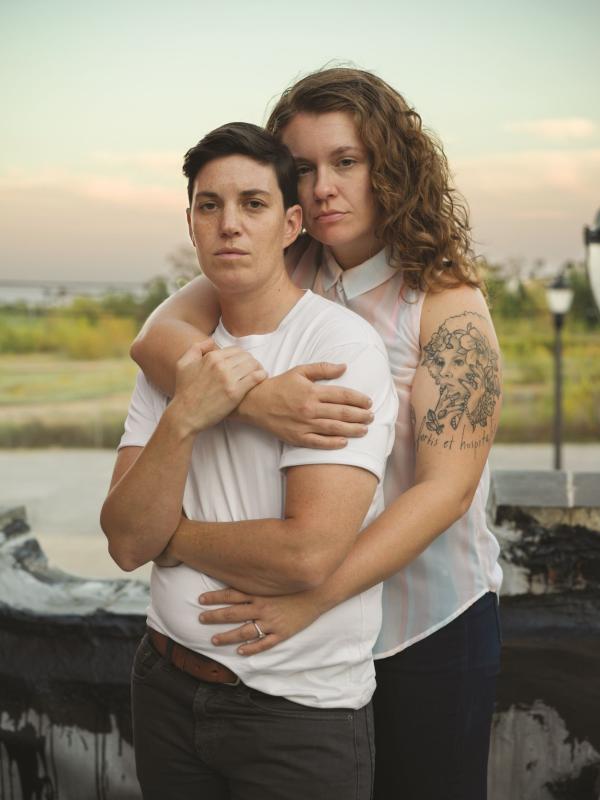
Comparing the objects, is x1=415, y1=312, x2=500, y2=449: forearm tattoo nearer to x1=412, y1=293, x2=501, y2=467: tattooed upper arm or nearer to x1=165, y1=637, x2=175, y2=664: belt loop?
x1=412, y1=293, x2=501, y2=467: tattooed upper arm

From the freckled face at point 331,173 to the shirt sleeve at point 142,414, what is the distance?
379mm

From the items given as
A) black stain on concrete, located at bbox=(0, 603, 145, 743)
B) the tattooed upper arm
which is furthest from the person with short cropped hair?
black stain on concrete, located at bbox=(0, 603, 145, 743)

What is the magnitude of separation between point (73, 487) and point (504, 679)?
1106cm

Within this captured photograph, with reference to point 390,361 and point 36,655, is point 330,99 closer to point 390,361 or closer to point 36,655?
Answer: point 390,361

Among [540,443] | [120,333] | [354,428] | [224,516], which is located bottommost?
[540,443]

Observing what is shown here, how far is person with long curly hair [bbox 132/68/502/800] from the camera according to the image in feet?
4.83

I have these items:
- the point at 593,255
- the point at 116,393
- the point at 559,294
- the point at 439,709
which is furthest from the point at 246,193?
the point at 116,393

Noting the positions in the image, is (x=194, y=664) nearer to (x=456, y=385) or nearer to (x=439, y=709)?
(x=439, y=709)

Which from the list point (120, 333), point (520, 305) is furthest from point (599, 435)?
point (120, 333)

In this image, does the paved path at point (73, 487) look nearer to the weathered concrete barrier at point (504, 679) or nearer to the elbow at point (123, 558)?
the weathered concrete barrier at point (504, 679)

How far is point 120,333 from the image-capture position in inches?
536

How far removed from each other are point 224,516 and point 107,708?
1163mm

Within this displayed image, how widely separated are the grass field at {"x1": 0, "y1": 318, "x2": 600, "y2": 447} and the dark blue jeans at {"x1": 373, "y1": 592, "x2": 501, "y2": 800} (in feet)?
41.0

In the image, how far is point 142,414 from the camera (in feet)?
5.26
